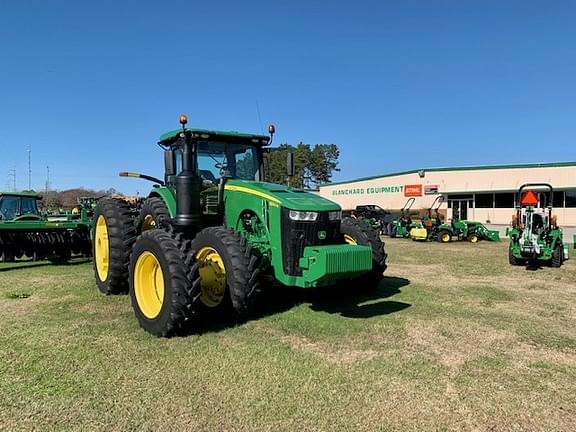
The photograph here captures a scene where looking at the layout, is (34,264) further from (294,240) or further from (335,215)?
(335,215)

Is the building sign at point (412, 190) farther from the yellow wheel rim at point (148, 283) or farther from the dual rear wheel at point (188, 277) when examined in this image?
the yellow wheel rim at point (148, 283)

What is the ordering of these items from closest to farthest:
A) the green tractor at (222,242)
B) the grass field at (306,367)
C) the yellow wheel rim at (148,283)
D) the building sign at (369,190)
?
the grass field at (306,367), the green tractor at (222,242), the yellow wheel rim at (148,283), the building sign at (369,190)

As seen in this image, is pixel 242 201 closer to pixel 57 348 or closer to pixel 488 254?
pixel 57 348

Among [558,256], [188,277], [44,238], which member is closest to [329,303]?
[188,277]

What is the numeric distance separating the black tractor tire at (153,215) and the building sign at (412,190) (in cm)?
3442

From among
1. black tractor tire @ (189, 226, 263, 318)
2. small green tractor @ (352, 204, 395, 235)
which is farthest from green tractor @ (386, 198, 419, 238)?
black tractor tire @ (189, 226, 263, 318)

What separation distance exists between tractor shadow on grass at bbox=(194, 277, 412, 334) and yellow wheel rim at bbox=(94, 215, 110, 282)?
305cm

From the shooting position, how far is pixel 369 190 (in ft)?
145

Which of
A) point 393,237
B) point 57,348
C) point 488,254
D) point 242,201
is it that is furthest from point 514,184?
point 57,348

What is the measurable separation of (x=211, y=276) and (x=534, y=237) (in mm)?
9217

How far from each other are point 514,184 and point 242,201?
32076 mm

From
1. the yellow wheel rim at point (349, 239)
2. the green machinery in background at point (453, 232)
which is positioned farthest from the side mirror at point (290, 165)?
the green machinery in background at point (453, 232)

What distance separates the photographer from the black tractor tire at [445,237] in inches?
810

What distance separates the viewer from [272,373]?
430 cm
